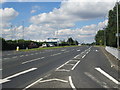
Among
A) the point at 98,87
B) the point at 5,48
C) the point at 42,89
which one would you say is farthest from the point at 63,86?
the point at 5,48

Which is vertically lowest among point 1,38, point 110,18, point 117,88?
point 117,88

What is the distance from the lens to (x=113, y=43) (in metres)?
58.5

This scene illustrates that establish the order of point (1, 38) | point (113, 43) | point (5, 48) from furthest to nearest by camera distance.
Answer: point (113, 43) → point (5, 48) → point (1, 38)

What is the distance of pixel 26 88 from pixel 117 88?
371 centimetres

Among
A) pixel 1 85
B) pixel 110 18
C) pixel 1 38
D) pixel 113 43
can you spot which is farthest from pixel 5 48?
pixel 1 85

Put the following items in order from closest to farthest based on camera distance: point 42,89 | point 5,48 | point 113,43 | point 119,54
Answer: point 42,89, point 119,54, point 5,48, point 113,43

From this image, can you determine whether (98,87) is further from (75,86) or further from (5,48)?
(5,48)

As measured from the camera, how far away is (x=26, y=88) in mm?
7500

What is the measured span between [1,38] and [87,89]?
44.0m

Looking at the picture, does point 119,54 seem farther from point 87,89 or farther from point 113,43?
point 113,43

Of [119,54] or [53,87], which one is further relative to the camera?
[119,54]

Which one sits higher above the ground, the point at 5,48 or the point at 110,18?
the point at 110,18

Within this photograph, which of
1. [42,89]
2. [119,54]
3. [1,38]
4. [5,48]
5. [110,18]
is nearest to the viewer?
[42,89]

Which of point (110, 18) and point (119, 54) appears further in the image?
point (110, 18)
